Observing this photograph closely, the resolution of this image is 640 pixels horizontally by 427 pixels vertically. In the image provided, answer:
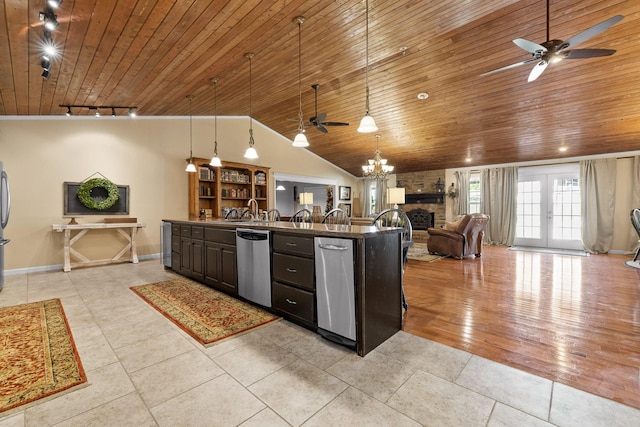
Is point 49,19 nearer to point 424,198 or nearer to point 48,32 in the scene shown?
point 48,32

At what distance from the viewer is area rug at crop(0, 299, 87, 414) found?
173 centimetres

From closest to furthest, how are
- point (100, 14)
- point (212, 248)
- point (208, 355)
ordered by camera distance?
point (208, 355) < point (100, 14) < point (212, 248)

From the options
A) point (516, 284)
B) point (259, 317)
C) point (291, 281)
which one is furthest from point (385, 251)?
point (516, 284)

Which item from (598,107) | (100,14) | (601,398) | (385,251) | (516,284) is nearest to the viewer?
(601,398)

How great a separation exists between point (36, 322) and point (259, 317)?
209 centimetres

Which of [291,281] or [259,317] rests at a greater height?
[291,281]

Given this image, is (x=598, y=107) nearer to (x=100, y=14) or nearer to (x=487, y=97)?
(x=487, y=97)

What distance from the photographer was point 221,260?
357cm

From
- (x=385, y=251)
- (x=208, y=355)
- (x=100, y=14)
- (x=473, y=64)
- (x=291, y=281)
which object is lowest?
(x=208, y=355)

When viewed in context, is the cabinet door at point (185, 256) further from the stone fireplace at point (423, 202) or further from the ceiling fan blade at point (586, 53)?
the stone fireplace at point (423, 202)

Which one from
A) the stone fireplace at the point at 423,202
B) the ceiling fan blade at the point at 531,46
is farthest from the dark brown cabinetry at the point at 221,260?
the stone fireplace at the point at 423,202

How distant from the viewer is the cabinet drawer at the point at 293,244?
2445 mm

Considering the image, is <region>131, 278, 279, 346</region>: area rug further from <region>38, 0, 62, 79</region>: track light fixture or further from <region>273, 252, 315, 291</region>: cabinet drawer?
<region>38, 0, 62, 79</region>: track light fixture

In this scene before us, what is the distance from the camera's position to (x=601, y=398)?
163 cm
